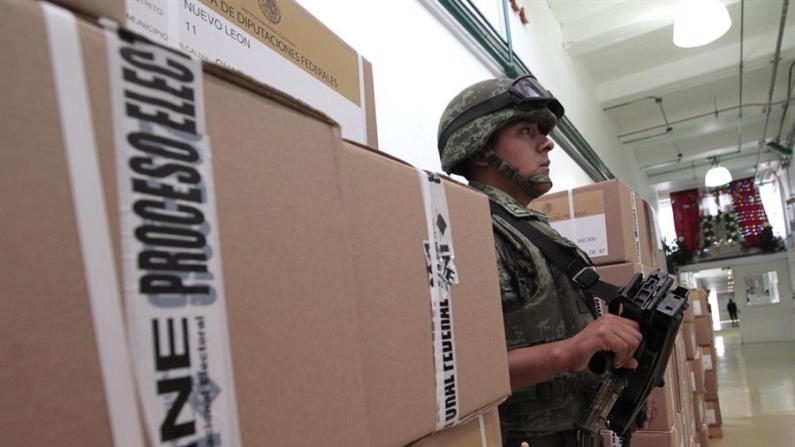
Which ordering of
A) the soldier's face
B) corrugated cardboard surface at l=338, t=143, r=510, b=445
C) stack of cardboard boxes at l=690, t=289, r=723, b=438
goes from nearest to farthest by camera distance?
corrugated cardboard surface at l=338, t=143, r=510, b=445 < the soldier's face < stack of cardboard boxes at l=690, t=289, r=723, b=438

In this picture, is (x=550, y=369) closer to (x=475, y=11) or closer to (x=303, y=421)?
(x=303, y=421)

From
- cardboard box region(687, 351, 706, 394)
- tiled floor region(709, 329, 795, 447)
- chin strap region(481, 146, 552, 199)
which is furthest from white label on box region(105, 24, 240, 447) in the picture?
tiled floor region(709, 329, 795, 447)

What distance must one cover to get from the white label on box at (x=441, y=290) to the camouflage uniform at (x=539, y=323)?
48 centimetres

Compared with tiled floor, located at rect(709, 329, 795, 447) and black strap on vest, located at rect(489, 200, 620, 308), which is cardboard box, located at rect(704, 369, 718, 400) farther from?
black strap on vest, located at rect(489, 200, 620, 308)

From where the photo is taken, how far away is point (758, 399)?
16.0 ft

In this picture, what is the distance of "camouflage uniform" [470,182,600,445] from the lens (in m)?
1.04

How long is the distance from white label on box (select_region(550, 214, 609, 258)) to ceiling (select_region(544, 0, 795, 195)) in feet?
10.2

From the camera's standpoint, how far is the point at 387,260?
484 millimetres

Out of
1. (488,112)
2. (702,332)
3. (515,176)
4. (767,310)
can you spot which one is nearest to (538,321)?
(515,176)

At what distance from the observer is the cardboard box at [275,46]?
0.58 metres

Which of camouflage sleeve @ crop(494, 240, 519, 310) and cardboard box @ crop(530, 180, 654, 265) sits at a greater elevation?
cardboard box @ crop(530, 180, 654, 265)

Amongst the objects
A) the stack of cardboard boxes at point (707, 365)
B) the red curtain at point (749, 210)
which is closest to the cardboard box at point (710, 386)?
the stack of cardboard boxes at point (707, 365)

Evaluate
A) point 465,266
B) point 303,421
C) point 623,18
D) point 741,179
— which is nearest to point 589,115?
point 623,18

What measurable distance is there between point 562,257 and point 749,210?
39.4 ft
